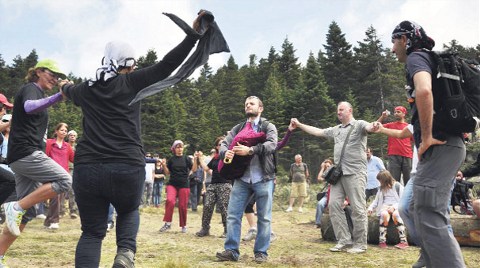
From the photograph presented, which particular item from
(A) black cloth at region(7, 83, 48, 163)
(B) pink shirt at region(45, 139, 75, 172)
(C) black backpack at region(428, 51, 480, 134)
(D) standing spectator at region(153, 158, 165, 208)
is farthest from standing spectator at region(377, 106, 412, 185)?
(D) standing spectator at region(153, 158, 165, 208)

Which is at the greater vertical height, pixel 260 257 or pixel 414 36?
pixel 414 36

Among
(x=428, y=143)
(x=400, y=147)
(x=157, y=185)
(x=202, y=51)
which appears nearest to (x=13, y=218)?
(x=202, y=51)

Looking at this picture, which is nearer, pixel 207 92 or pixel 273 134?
pixel 273 134

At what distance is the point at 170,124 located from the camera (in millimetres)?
57656

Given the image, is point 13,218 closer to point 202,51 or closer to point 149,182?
point 202,51

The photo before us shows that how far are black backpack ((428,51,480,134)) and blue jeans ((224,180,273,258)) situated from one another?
9.81 feet

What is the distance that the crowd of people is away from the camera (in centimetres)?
324

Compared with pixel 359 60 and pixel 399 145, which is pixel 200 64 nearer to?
pixel 399 145

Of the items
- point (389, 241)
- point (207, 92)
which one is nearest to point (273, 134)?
point (389, 241)

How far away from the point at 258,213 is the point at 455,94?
3290 millimetres

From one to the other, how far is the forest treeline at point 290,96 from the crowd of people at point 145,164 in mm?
33975

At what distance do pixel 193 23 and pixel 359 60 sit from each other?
66.9 metres

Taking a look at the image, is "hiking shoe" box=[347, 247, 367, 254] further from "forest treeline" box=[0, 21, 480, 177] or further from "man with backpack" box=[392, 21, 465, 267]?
"forest treeline" box=[0, 21, 480, 177]

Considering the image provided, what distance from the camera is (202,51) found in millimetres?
3328
